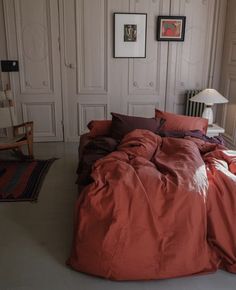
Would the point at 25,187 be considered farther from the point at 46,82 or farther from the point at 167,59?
the point at 167,59

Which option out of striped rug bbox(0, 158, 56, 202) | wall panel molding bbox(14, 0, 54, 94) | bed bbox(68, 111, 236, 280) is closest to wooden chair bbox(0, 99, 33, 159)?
striped rug bbox(0, 158, 56, 202)

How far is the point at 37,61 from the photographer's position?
4336 mm

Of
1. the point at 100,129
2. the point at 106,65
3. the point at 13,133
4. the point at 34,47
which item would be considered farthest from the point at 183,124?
the point at 34,47

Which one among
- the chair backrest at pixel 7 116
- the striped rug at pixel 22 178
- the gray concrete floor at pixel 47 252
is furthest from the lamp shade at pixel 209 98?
the chair backrest at pixel 7 116

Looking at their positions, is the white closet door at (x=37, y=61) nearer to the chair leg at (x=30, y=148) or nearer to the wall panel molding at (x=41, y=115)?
the wall panel molding at (x=41, y=115)

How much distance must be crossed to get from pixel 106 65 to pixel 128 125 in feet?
5.55

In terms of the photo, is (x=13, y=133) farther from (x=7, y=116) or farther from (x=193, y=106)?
(x=193, y=106)

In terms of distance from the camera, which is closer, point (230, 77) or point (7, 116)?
point (7, 116)

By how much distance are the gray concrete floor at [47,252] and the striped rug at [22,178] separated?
10cm

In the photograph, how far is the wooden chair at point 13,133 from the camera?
146 inches

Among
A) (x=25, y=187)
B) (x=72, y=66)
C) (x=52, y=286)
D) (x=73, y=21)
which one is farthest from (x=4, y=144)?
(x=52, y=286)

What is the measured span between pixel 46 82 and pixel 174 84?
6.30 ft

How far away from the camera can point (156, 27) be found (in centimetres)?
440

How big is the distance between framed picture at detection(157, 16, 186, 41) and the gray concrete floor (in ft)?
8.44
